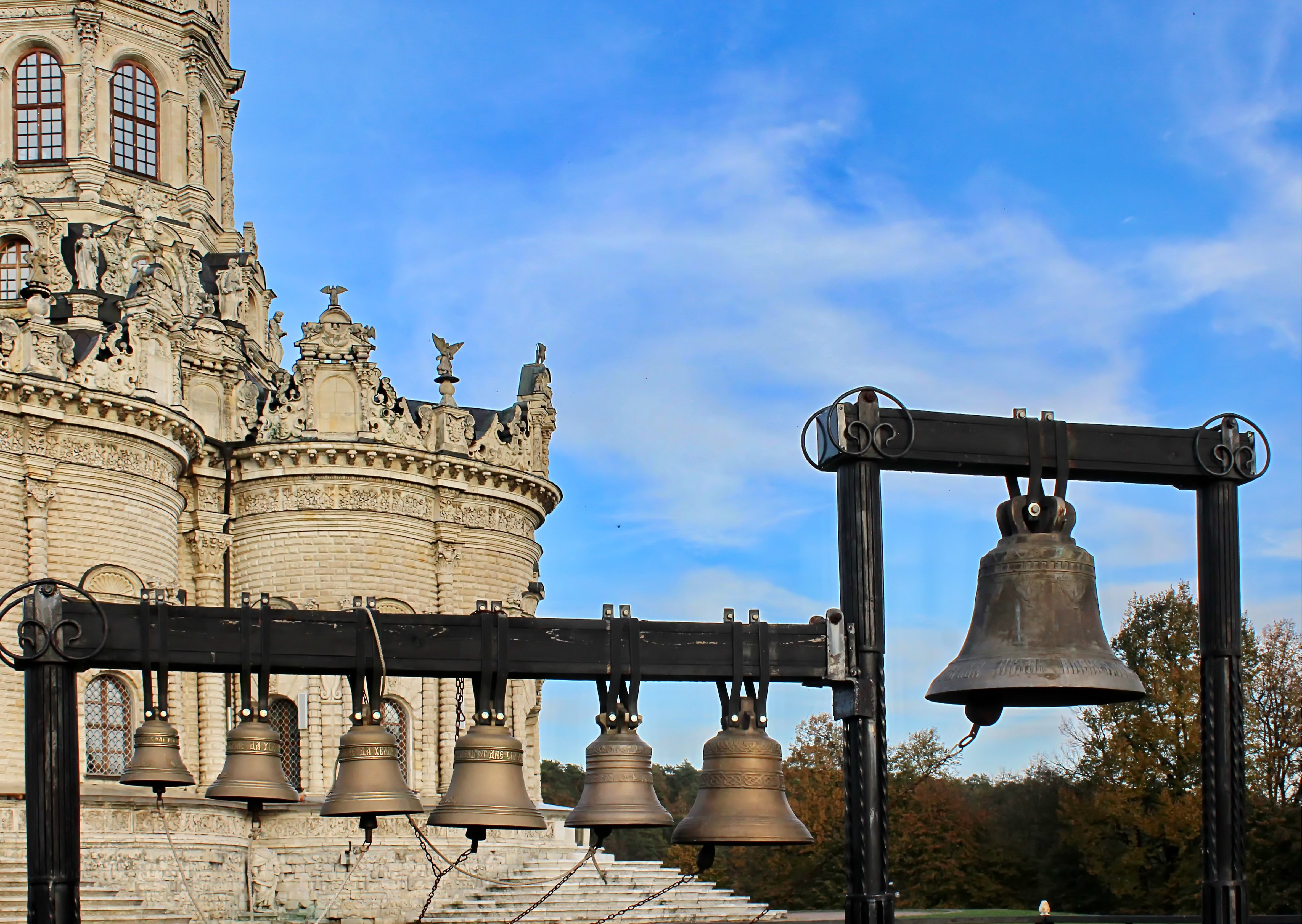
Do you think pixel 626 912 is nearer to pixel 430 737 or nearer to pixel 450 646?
Answer: pixel 430 737

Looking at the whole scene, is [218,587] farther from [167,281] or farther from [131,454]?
[167,281]

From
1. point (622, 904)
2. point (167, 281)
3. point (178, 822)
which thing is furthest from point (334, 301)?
point (622, 904)

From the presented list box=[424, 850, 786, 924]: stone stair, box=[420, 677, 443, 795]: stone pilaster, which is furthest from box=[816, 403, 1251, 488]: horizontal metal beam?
box=[420, 677, 443, 795]: stone pilaster

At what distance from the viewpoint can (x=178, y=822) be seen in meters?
32.9

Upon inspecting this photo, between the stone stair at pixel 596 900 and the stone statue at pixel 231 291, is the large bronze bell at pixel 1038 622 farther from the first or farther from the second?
the stone statue at pixel 231 291

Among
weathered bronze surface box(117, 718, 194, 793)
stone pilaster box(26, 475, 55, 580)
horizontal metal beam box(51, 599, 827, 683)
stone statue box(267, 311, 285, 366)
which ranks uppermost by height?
stone statue box(267, 311, 285, 366)

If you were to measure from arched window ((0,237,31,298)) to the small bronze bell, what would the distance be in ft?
113

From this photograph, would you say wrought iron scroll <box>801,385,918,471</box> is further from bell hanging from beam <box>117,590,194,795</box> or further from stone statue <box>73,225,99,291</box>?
stone statue <box>73,225,99,291</box>

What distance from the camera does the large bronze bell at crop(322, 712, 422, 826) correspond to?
9008mm

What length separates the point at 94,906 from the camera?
29.6m

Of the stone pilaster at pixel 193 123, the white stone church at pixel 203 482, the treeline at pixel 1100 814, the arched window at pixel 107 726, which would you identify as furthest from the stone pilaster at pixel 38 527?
the treeline at pixel 1100 814

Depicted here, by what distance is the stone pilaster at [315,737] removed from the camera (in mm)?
35344

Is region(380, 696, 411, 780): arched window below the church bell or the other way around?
below

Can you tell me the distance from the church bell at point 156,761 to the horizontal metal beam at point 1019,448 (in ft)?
15.5
